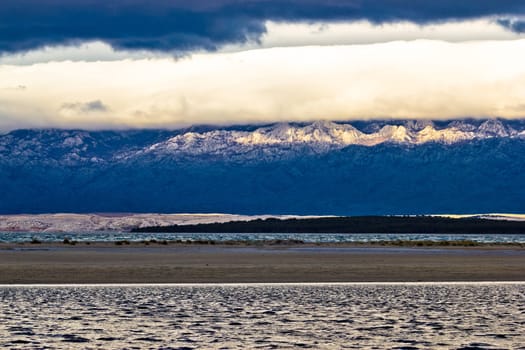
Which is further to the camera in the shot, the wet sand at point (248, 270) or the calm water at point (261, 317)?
the wet sand at point (248, 270)

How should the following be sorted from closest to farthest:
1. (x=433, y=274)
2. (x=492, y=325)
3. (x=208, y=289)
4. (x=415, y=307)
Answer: (x=492, y=325), (x=415, y=307), (x=208, y=289), (x=433, y=274)

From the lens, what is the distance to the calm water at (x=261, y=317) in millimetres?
35344

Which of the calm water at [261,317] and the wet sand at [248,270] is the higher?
the wet sand at [248,270]

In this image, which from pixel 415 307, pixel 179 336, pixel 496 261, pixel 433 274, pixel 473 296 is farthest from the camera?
pixel 496 261

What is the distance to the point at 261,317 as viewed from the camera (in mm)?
42250

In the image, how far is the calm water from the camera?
35.3 m

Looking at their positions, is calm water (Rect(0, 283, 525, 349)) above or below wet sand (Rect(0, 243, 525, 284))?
below

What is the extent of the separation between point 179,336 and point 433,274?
3498 cm

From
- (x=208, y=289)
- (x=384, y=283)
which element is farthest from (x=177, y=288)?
(x=384, y=283)

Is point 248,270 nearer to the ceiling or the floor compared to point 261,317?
nearer to the ceiling

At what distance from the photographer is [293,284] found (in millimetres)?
59875

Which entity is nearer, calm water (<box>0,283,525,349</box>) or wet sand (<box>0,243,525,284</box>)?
calm water (<box>0,283,525,349</box>)

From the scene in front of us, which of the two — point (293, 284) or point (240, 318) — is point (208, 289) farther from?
point (240, 318)

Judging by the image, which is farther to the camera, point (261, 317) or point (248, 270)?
point (248, 270)
